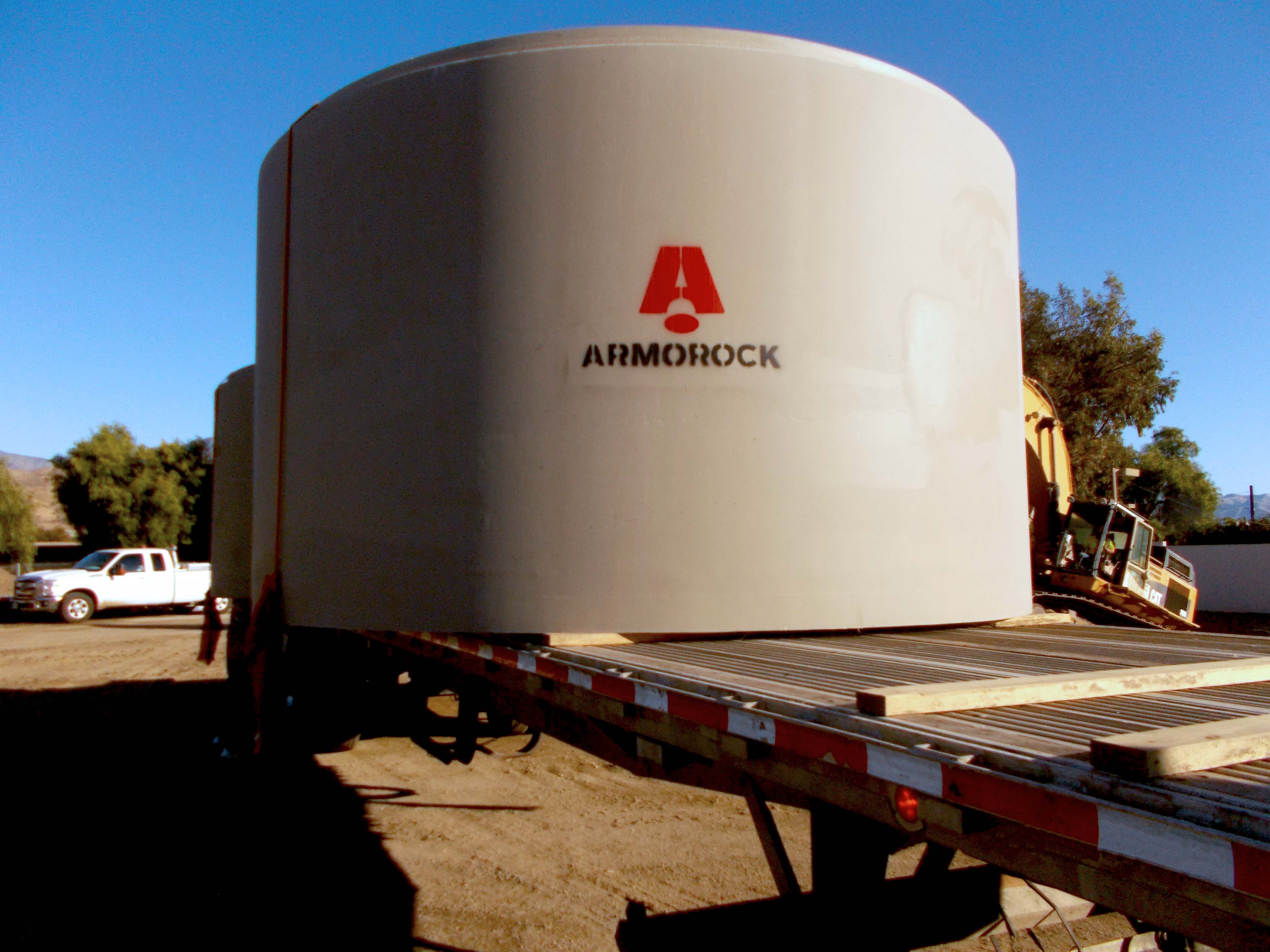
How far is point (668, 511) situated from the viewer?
3574 millimetres

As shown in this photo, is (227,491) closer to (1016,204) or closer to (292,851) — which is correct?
(292,851)

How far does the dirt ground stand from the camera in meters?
4.63

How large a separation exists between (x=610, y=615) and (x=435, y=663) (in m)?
1.39

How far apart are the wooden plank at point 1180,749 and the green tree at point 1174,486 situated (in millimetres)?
46213

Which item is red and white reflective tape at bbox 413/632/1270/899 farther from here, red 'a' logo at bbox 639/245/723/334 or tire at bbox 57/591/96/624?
tire at bbox 57/591/96/624

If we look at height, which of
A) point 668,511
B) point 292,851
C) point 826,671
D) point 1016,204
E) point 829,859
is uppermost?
point 1016,204

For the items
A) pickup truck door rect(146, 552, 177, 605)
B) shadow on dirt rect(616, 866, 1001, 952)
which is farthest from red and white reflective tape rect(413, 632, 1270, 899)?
pickup truck door rect(146, 552, 177, 605)

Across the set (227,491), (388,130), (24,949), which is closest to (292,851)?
(24,949)

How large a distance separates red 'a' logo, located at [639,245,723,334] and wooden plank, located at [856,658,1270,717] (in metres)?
1.91

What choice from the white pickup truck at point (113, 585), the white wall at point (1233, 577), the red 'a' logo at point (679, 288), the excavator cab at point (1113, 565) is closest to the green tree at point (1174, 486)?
the white wall at point (1233, 577)

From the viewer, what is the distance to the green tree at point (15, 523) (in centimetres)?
3294

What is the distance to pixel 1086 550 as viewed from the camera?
1279 centimetres

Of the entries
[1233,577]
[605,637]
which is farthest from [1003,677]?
[1233,577]

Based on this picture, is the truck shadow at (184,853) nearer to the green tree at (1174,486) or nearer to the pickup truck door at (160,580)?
the pickup truck door at (160,580)
